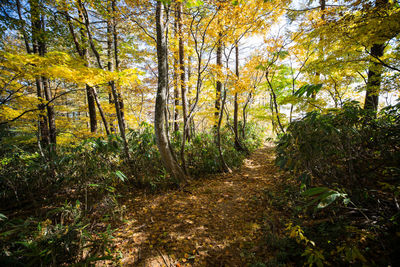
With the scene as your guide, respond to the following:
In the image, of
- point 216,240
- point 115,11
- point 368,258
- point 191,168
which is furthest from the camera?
point 191,168

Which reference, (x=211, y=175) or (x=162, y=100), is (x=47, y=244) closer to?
(x=162, y=100)

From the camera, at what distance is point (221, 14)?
417cm

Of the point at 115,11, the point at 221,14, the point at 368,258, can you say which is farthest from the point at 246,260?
the point at 115,11

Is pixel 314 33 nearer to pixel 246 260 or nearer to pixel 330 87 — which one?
pixel 330 87

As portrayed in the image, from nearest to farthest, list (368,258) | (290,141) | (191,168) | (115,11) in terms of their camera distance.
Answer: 1. (368,258)
2. (290,141)
3. (115,11)
4. (191,168)

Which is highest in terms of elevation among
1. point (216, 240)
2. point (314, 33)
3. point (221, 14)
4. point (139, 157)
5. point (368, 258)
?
point (221, 14)

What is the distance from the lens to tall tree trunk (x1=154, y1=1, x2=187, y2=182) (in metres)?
3.54

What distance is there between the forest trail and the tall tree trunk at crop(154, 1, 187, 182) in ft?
3.11

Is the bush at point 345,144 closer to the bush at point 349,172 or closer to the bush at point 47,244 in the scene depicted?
the bush at point 349,172

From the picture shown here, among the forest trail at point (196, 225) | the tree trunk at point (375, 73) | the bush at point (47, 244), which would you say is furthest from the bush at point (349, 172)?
the tree trunk at point (375, 73)

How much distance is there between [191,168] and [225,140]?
282 cm

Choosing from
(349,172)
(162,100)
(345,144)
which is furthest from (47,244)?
(345,144)

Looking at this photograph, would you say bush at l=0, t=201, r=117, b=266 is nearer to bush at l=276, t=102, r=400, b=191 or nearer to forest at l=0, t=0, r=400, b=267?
forest at l=0, t=0, r=400, b=267

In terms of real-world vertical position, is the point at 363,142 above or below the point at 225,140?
above
